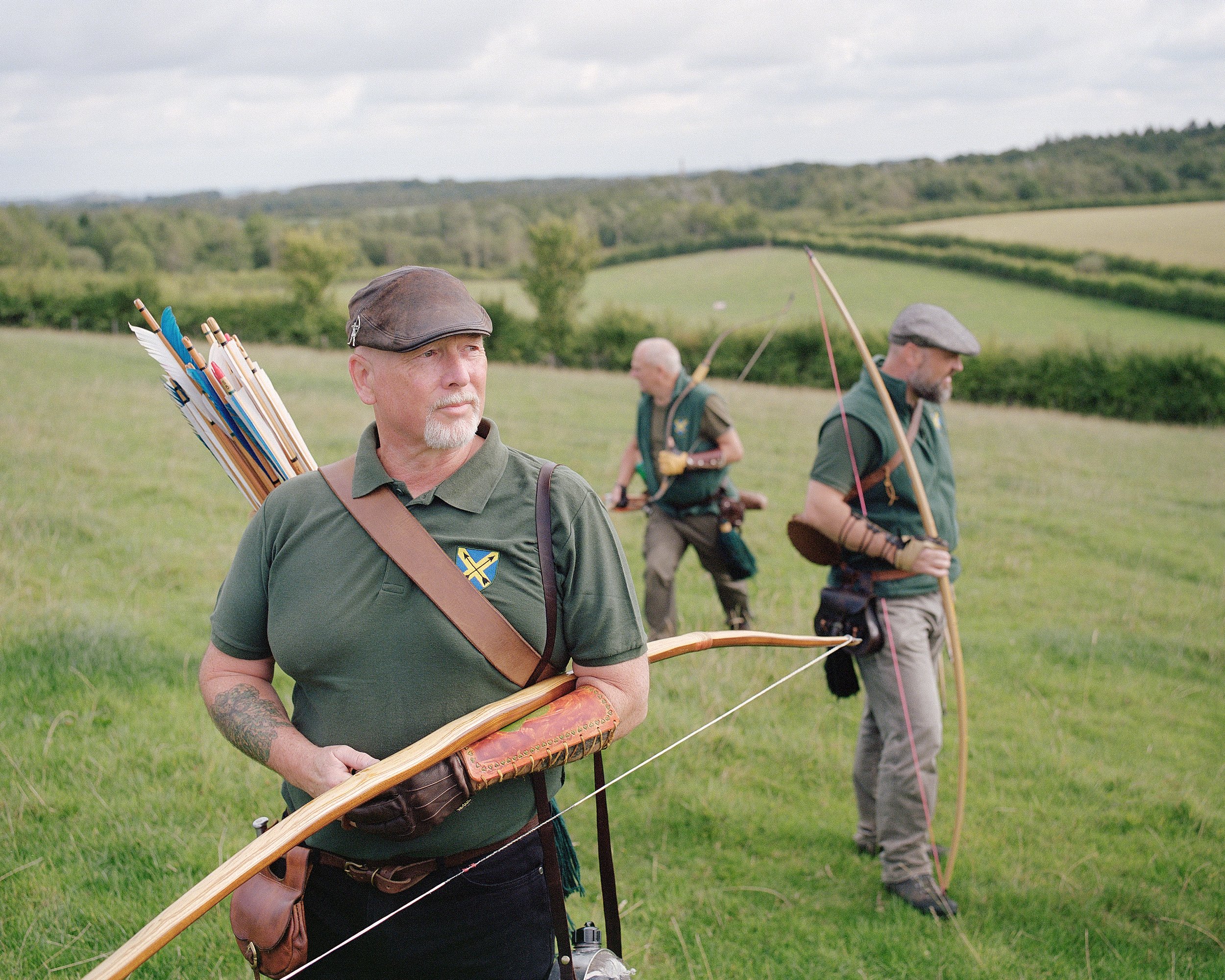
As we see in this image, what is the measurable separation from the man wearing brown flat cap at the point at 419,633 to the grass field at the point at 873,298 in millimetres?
38473

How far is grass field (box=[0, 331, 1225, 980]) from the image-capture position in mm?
3889

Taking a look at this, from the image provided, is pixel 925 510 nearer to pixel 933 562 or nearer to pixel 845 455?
pixel 933 562

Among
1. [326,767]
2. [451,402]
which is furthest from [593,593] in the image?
[326,767]

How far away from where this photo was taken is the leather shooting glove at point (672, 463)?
6.74 metres

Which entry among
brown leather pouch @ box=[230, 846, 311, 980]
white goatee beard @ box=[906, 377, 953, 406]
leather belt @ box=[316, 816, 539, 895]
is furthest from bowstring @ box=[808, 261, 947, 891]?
brown leather pouch @ box=[230, 846, 311, 980]

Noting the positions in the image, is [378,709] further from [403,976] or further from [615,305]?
[615,305]

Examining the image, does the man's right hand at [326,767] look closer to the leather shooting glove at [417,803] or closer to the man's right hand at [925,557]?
the leather shooting glove at [417,803]

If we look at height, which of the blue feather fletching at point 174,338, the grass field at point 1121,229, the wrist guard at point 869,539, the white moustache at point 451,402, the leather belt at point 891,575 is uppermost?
the grass field at point 1121,229

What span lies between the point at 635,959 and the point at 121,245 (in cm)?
8576

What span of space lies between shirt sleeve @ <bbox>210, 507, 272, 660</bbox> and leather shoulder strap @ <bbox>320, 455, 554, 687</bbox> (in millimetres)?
235

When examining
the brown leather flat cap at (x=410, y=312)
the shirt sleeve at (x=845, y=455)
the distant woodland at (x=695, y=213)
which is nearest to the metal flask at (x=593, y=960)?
the brown leather flat cap at (x=410, y=312)

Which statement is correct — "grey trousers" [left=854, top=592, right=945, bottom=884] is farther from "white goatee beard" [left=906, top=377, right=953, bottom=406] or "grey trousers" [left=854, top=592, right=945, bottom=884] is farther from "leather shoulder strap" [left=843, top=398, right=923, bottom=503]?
"white goatee beard" [left=906, top=377, right=953, bottom=406]

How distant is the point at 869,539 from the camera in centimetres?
418

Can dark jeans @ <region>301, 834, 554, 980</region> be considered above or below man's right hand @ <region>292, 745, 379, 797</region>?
below
